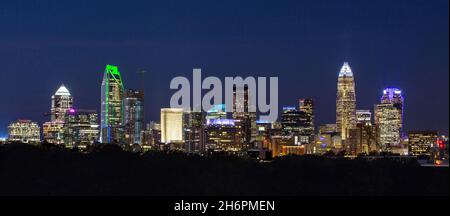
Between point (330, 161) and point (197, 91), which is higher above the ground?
point (197, 91)

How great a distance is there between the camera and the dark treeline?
2512 inches

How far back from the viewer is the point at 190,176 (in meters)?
67.0

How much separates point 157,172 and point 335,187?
43.2 feet

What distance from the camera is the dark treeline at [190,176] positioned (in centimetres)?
6381

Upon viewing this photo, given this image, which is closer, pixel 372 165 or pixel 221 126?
pixel 372 165
